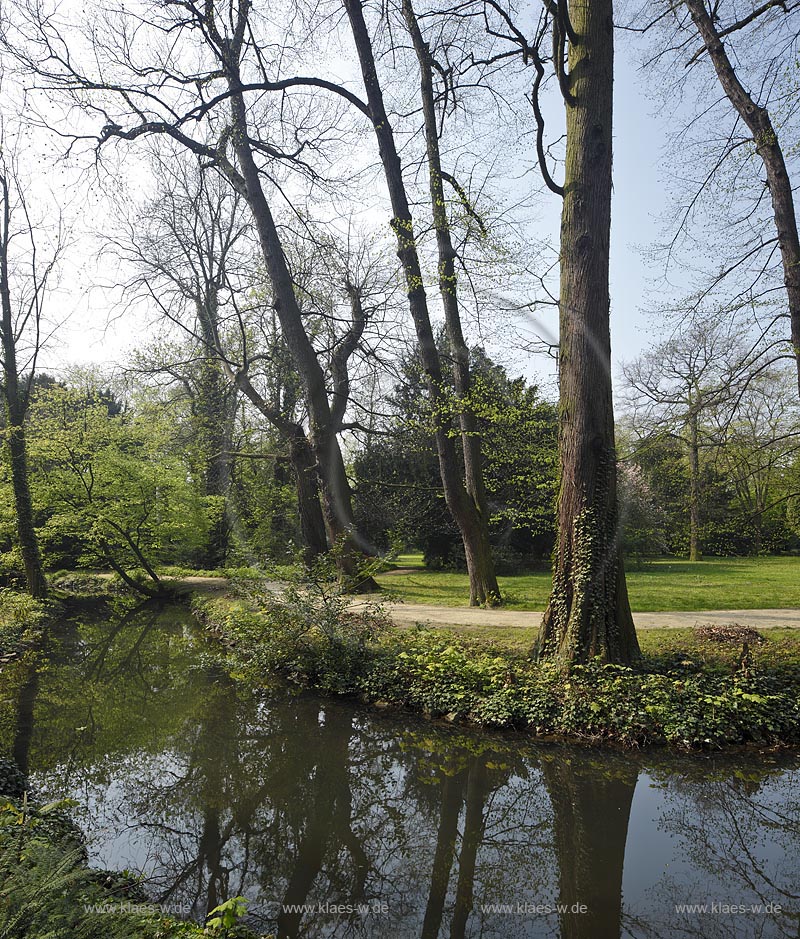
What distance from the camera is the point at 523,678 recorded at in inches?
292

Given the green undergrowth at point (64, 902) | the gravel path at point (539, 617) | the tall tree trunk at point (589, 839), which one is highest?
the gravel path at point (539, 617)

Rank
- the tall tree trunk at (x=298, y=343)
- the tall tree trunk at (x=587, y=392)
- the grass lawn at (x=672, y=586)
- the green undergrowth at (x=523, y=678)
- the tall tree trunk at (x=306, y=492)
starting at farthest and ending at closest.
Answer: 1. the tall tree trunk at (x=306, y=492)
2. the tall tree trunk at (x=298, y=343)
3. the grass lawn at (x=672, y=586)
4. the tall tree trunk at (x=587, y=392)
5. the green undergrowth at (x=523, y=678)

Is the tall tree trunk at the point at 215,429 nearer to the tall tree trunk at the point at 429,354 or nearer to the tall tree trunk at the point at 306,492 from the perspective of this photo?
the tall tree trunk at the point at 306,492

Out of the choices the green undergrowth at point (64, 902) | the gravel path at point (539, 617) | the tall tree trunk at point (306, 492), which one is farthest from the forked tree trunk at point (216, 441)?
the green undergrowth at point (64, 902)

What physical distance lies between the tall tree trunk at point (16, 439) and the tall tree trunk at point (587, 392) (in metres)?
13.8

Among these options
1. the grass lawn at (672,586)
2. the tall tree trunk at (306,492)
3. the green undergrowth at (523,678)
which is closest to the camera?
the green undergrowth at (523,678)

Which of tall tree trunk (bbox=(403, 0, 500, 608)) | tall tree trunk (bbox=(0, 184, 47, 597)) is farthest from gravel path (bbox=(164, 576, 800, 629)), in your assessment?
tall tree trunk (bbox=(0, 184, 47, 597))

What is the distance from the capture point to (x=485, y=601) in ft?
40.9

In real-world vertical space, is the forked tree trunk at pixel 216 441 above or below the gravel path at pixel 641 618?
above

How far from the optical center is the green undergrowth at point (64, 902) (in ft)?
8.91

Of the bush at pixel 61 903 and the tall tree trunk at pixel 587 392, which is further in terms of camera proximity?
the tall tree trunk at pixel 587 392

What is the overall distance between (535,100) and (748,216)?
417 centimetres

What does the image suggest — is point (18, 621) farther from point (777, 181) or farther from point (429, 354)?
point (777, 181)

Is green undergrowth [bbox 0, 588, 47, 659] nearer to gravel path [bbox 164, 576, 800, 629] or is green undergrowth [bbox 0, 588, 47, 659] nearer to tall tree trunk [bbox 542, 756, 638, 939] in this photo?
gravel path [bbox 164, 576, 800, 629]
